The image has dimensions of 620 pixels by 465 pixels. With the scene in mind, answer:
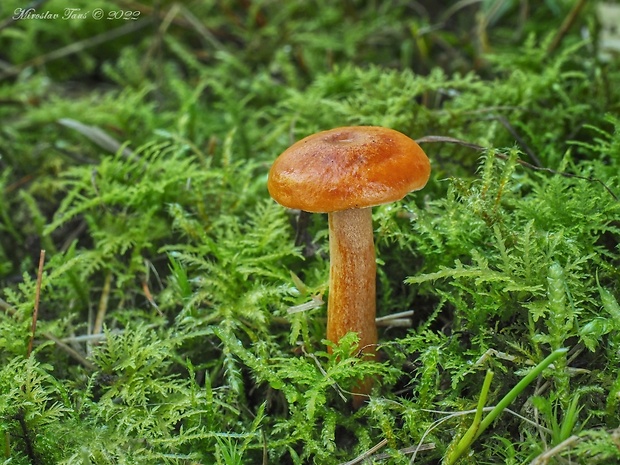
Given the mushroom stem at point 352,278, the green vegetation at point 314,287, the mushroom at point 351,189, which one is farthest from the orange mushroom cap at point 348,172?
the green vegetation at point 314,287

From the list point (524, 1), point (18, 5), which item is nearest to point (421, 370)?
point (524, 1)

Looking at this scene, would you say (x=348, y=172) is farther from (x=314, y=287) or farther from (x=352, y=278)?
(x=314, y=287)

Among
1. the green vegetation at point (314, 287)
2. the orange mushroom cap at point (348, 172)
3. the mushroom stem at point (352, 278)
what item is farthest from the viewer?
the mushroom stem at point (352, 278)

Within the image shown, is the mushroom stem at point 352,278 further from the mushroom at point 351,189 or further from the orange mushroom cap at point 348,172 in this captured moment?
the orange mushroom cap at point 348,172

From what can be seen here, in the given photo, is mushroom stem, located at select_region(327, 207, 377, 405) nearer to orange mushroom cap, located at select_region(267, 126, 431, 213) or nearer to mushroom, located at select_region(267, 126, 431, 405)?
mushroom, located at select_region(267, 126, 431, 405)

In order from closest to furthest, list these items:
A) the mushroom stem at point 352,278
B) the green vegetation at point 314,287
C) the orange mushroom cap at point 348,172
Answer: the orange mushroom cap at point 348,172, the green vegetation at point 314,287, the mushroom stem at point 352,278

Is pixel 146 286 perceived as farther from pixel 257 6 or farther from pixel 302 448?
pixel 257 6
